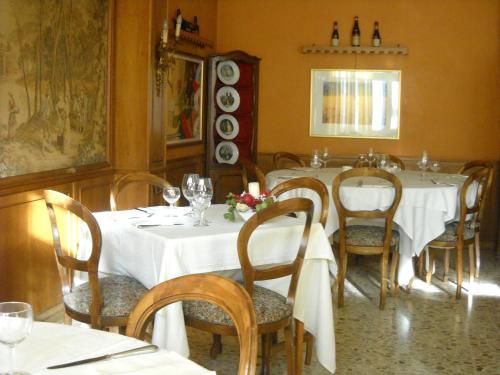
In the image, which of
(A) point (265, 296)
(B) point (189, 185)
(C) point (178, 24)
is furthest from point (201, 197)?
(C) point (178, 24)

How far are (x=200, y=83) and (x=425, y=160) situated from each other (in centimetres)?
258

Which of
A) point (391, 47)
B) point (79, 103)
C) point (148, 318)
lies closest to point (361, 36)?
point (391, 47)

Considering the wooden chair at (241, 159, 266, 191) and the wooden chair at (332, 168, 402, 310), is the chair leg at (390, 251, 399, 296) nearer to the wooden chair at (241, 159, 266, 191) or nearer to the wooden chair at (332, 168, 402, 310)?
the wooden chair at (332, 168, 402, 310)

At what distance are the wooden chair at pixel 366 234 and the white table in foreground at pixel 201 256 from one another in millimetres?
1416

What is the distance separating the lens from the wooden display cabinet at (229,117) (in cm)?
745

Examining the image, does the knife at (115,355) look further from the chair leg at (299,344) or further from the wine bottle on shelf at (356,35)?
the wine bottle on shelf at (356,35)

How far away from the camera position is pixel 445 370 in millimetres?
3832

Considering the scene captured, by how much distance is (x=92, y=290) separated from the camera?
3.07 meters

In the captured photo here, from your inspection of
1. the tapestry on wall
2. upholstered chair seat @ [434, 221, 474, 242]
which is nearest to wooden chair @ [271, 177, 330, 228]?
the tapestry on wall

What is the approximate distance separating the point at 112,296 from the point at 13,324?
5.95 ft

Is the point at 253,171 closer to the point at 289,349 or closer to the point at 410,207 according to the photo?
the point at 410,207

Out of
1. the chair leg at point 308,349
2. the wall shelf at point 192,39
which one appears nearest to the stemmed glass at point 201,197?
the chair leg at point 308,349

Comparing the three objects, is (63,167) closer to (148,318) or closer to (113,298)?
(113,298)

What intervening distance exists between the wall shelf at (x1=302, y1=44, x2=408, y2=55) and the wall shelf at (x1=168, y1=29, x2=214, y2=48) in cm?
110
